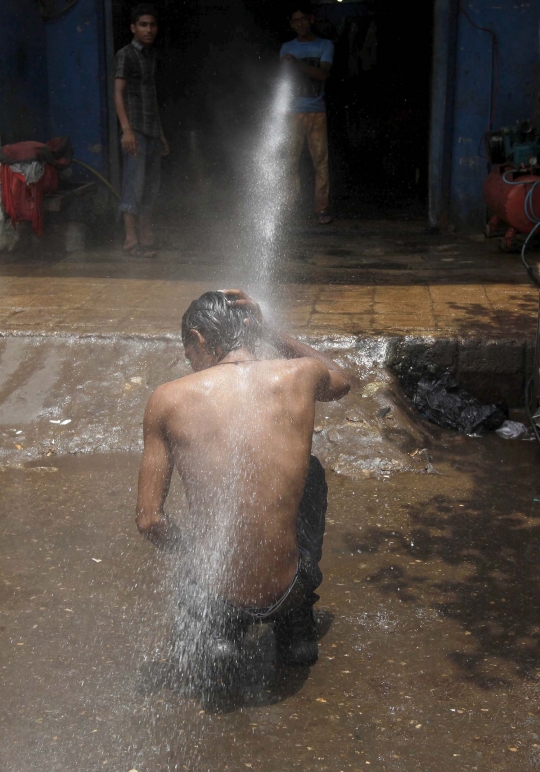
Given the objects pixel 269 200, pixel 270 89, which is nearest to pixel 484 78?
pixel 269 200

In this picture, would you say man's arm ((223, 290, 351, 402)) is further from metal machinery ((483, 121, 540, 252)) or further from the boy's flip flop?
the boy's flip flop

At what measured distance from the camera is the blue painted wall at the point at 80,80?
8.86 metres

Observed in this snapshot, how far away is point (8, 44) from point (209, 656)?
7.02 meters

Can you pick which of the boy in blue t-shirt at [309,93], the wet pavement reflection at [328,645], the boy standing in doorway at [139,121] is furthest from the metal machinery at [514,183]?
the wet pavement reflection at [328,645]

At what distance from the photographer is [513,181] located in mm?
7422

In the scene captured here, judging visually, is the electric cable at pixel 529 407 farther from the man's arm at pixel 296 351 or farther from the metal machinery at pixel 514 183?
the man's arm at pixel 296 351

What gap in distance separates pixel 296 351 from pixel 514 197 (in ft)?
15.0

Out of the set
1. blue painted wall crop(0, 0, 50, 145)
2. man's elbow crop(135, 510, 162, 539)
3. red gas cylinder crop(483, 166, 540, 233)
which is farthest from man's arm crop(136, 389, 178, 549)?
blue painted wall crop(0, 0, 50, 145)

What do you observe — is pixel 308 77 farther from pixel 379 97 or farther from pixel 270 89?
pixel 379 97

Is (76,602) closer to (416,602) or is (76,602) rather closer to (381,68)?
(416,602)

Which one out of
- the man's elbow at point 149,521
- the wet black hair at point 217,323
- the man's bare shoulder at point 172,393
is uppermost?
the wet black hair at point 217,323

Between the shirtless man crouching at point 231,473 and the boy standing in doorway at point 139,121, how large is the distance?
199 inches

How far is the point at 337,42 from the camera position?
40.4 feet

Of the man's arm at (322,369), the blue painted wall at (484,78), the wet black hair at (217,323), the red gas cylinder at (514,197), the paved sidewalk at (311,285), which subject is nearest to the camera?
the wet black hair at (217,323)
